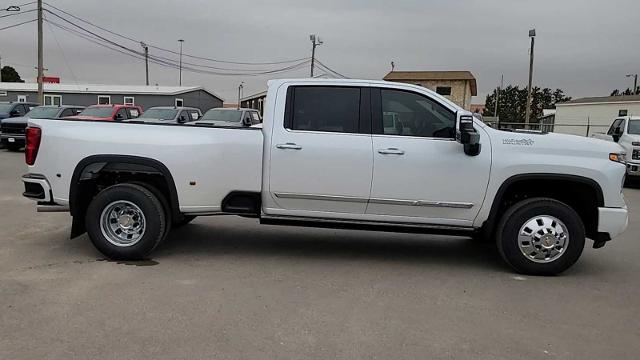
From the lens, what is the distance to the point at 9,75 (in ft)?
331

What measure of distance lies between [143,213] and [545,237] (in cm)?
418

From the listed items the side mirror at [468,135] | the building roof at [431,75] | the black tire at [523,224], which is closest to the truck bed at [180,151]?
the side mirror at [468,135]

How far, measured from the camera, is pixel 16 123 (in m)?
19.2

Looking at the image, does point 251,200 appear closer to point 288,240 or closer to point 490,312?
point 288,240

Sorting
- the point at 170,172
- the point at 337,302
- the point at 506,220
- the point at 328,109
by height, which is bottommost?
the point at 337,302

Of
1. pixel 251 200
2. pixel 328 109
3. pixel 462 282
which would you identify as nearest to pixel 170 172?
pixel 251 200

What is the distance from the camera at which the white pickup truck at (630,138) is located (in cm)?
1460

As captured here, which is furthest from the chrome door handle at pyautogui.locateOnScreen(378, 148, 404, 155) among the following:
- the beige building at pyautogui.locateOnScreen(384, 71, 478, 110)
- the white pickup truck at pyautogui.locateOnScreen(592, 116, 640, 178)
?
the beige building at pyautogui.locateOnScreen(384, 71, 478, 110)

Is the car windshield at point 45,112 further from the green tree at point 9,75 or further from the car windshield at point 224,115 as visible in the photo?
the green tree at point 9,75

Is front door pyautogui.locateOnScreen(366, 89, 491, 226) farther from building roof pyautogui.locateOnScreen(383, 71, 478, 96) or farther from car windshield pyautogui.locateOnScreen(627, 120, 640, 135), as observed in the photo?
building roof pyautogui.locateOnScreen(383, 71, 478, 96)

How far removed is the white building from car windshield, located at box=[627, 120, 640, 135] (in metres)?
23.5

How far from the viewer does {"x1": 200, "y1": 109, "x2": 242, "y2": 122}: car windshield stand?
19547 mm

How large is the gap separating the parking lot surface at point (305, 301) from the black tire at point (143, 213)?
14 cm

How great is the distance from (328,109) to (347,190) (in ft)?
2.95
